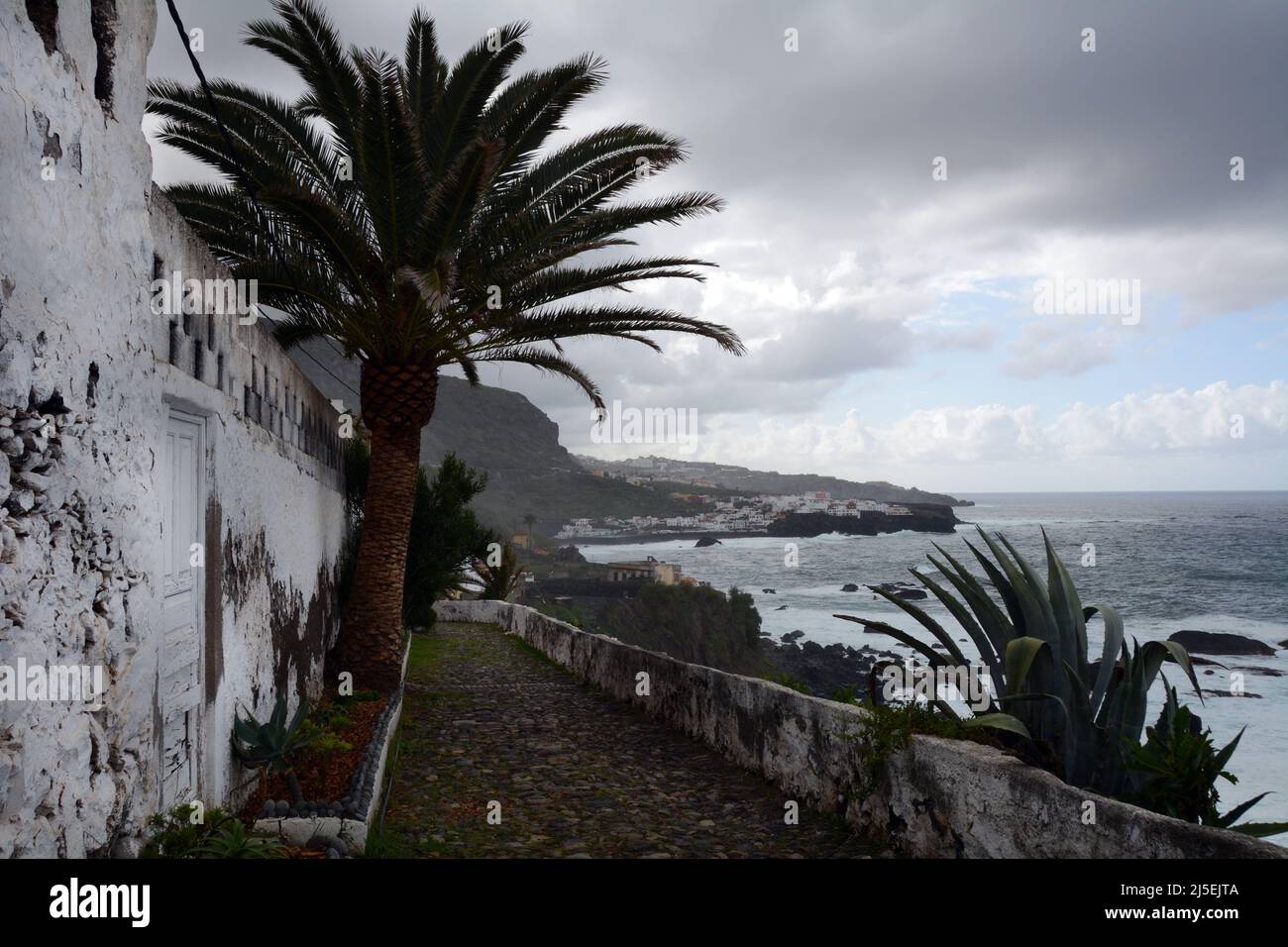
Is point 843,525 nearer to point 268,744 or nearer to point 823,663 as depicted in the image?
point 823,663

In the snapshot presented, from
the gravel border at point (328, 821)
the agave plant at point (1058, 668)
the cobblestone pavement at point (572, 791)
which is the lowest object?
the cobblestone pavement at point (572, 791)

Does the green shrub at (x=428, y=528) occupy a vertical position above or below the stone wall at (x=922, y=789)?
above

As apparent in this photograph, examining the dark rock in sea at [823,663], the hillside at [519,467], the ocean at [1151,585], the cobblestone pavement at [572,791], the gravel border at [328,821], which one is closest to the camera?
the gravel border at [328,821]

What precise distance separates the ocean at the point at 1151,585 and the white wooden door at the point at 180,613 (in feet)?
47.5

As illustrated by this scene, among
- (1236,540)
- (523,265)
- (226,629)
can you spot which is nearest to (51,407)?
(226,629)

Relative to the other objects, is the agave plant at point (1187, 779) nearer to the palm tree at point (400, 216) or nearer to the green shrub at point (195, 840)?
the green shrub at point (195, 840)

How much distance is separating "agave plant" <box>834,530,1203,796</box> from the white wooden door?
11.1 ft

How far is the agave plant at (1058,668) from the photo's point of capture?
413 centimetres

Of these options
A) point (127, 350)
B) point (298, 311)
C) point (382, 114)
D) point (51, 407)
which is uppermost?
point (382, 114)

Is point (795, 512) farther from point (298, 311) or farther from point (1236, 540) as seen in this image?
point (298, 311)

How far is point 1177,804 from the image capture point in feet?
11.5

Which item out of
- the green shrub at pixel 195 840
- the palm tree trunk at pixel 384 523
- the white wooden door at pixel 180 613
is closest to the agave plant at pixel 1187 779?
the green shrub at pixel 195 840
